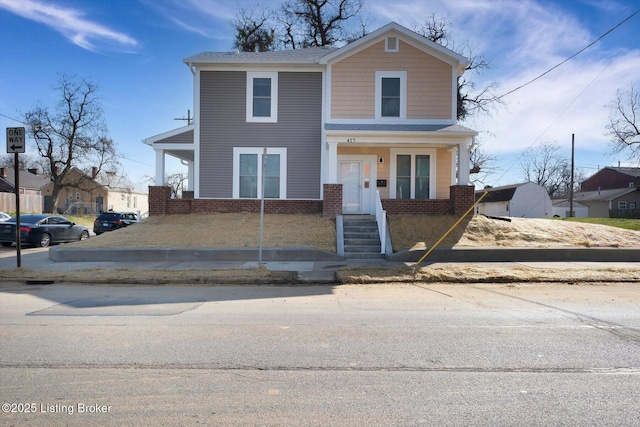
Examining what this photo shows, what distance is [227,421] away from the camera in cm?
329

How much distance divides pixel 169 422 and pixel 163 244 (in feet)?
36.6

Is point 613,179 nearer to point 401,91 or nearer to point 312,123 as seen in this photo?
point 401,91

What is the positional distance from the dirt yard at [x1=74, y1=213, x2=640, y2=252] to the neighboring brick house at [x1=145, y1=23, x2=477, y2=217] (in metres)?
1.83

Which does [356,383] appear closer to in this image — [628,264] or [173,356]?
[173,356]

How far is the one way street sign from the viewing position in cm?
1066

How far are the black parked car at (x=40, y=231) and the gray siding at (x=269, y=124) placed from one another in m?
7.31

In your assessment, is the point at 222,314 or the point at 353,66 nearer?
the point at 222,314

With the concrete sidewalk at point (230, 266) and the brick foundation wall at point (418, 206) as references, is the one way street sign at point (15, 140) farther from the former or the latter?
the brick foundation wall at point (418, 206)

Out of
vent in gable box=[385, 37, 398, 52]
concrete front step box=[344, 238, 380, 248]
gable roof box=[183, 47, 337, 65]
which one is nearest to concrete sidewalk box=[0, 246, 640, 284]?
concrete front step box=[344, 238, 380, 248]

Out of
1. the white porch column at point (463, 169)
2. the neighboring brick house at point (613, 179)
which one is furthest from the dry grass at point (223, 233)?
the neighboring brick house at point (613, 179)

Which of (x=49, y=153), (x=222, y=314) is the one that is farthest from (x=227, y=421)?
(x=49, y=153)

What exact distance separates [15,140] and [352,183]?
463 inches

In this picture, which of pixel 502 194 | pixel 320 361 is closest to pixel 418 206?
pixel 320 361

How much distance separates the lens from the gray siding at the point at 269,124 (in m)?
17.7
